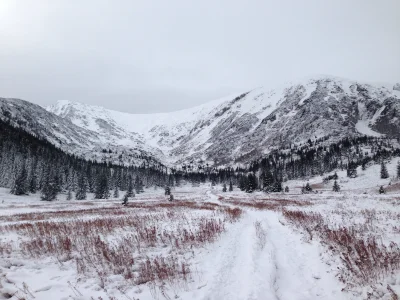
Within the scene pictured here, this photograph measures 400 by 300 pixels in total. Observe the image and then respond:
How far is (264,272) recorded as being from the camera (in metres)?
7.19

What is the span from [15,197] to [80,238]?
88.8 meters

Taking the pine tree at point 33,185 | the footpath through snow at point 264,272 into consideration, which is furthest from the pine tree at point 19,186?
the footpath through snow at point 264,272

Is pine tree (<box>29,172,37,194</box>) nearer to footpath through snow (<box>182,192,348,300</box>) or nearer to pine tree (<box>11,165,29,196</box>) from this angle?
pine tree (<box>11,165,29,196</box>)

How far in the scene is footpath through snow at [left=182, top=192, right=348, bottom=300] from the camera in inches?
236

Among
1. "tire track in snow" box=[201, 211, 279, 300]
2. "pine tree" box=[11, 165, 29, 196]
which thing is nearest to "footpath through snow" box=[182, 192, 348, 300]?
"tire track in snow" box=[201, 211, 279, 300]

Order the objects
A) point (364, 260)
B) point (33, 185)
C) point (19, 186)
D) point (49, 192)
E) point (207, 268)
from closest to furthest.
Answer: point (364, 260) < point (207, 268) < point (49, 192) < point (19, 186) < point (33, 185)

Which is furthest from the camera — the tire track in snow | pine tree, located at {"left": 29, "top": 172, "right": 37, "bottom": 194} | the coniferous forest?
pine tree, located at {"left": 29, "top": 172, "right": 37, "bottom": 194}

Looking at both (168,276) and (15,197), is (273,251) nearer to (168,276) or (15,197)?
(168,276)

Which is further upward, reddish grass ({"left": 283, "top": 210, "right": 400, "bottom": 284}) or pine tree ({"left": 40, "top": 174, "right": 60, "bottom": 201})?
reddish grass ({"left": 283, "top": 210, "right": 400, "bottom": 284})

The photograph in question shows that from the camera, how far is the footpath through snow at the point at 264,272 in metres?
5.99

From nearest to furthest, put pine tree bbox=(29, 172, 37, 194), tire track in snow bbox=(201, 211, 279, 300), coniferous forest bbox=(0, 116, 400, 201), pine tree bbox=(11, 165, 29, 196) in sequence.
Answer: tire track in snow bbox=(201, 211, 279, 300)
pine tree bbox=(11, 165, 29, 196)
coniferous forest bbox=(0, 116, 400, 201)
pine tree bbox=(29, 172, 37, 194)

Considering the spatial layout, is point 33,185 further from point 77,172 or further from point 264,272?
point 264,272

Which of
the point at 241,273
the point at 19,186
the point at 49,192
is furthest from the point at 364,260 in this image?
the point at 19,186

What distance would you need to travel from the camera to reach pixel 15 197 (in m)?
81.1
